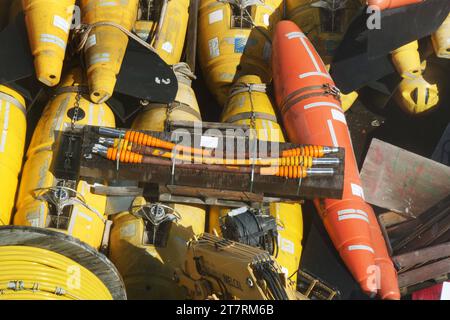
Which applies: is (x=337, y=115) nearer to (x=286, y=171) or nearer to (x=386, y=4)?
(x=286, y=171)

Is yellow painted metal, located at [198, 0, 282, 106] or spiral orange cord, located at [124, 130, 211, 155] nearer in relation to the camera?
spiral orange cord, located at [124, 130, 211, 155]

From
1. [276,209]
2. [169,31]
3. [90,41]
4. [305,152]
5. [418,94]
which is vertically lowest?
[276,209]

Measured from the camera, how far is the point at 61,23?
28.5ft

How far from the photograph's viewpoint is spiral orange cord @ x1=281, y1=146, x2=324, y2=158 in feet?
25.3

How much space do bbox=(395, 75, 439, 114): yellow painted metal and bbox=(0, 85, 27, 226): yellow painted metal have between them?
4.97 m

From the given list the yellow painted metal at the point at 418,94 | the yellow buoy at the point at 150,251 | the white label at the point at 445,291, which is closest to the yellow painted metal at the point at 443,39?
the yellow painted metal at the point at 418,94

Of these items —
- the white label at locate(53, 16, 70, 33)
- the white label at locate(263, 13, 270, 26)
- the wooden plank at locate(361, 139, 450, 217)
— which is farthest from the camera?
the white label at locate(263, 13, 270, 26)

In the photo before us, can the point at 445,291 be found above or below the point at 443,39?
below

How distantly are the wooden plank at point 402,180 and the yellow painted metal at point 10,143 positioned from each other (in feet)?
13.4

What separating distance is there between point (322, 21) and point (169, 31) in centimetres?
222

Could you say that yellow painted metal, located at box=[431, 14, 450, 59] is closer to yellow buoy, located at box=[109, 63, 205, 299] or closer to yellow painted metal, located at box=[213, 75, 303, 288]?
yellow painted metal, located at box=[213, 75, 303, 288]

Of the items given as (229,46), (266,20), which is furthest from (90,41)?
(266,20)

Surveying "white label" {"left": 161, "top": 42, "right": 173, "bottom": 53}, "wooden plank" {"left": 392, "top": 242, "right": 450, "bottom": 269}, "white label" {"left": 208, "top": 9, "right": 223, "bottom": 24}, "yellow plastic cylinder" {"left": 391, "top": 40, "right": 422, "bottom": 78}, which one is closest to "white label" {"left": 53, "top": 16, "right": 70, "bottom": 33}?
"white label" {"left": 161, "top": 42, "right": 173, "bottom": 53}
